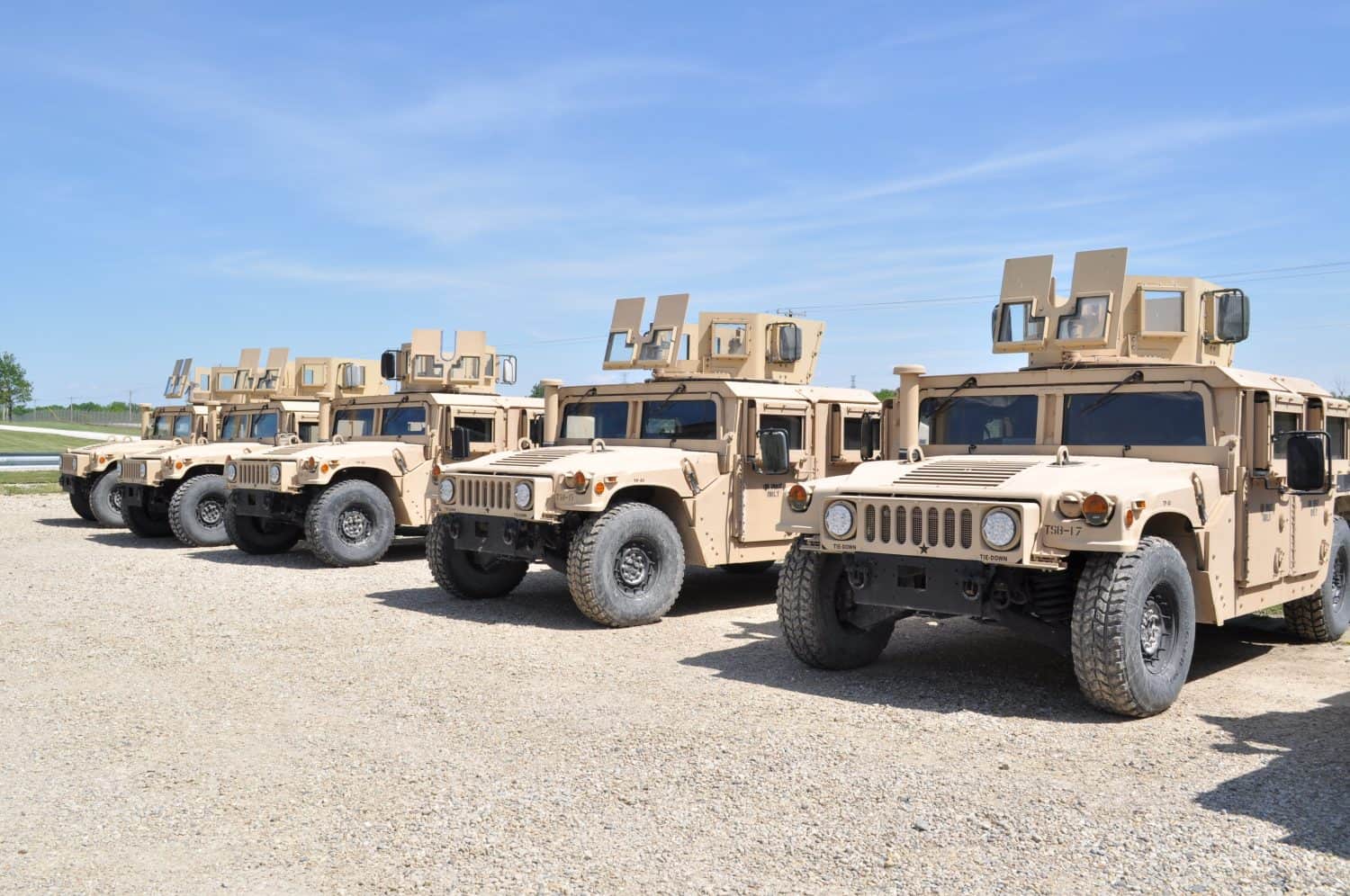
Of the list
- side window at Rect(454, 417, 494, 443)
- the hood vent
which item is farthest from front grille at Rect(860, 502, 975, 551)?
side window at Rect(454, 417, 494, 443)

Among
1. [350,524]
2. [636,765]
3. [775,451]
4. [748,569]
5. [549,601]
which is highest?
[775,451]

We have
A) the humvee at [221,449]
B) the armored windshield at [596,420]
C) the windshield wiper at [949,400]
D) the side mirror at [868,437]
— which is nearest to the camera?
the windshield wiper at [949,400]

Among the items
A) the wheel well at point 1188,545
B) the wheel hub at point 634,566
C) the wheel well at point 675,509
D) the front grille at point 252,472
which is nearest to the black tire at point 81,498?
the front grille at point 252,472

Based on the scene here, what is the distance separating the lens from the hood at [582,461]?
28.2 ft

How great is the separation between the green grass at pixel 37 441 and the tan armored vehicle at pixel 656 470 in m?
33.8

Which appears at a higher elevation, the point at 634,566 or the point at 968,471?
the point at 968,471

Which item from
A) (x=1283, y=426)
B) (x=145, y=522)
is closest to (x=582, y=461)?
(x=1283, y=426)

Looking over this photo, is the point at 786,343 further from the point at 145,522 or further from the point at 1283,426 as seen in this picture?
the point at 145,522

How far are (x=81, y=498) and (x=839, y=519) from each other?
46.4 feet

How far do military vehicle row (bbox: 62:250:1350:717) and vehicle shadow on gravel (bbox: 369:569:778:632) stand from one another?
0.74 feet

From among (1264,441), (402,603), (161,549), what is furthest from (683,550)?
(161,549)

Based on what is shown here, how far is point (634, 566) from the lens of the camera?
8750 millimetres

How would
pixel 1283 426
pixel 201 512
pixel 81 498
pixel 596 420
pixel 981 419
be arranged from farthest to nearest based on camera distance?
pixel 81 498
pixel 201 512
pixel 596 420
pixel 981 419
pixel 1283 426

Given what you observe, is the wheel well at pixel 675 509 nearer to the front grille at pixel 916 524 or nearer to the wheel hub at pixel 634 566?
the wheel hub at pixel 634 566
